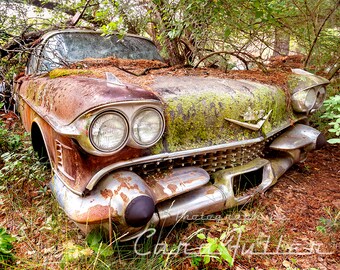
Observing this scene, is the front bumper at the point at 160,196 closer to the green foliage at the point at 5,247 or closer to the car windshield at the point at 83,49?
the green foliage at the point at 5,247

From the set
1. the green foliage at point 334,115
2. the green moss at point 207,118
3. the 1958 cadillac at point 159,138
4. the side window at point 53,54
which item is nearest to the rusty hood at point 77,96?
the 1958 cadillac at point 159,138

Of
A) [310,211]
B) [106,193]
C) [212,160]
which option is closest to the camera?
[106,193]

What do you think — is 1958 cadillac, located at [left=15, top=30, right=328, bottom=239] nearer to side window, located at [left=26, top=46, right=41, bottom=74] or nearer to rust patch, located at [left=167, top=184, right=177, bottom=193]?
rust patch, located at [left=167, top=184, right=177, bottom=193]

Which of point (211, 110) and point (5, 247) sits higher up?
point (211, 110)

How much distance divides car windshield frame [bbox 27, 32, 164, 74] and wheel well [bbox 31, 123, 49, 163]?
0.69 metres

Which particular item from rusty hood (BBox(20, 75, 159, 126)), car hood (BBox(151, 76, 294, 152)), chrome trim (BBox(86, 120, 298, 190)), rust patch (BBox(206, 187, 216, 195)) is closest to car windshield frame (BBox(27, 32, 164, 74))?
rusty hood (BBox(20, 75, 159, 126))

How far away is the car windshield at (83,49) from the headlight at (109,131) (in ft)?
5.09

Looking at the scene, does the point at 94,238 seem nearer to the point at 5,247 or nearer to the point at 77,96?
the point at 5,247

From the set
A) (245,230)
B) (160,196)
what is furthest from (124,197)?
(245,230)

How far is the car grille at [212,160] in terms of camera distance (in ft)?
5.87

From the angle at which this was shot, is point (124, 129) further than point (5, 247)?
No

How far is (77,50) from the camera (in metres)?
2.97

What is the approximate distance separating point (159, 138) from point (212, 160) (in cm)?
55

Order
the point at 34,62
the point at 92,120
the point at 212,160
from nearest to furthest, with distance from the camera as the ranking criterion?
the point at 92,120 < the point at 212,160 < the point at 34,62
